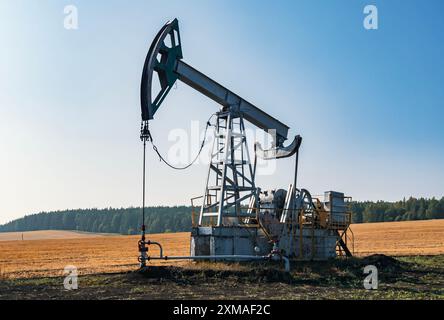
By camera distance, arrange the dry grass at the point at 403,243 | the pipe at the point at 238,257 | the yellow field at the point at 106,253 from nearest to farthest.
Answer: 1. the pipe at the point at 238,257
2. the yellow field at the point at 106,253
3. the dry grass at the point at 403,243

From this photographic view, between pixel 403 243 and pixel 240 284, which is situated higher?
pixel 240 284

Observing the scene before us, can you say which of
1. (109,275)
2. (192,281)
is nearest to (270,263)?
(192,281)

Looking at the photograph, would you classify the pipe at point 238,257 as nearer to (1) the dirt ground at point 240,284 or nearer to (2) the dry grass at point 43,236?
(1) the dirt ground at point 240,284

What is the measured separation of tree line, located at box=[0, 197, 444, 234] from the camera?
262 feet

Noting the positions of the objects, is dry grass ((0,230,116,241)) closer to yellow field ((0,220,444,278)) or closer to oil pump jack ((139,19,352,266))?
yellow field ((0,220,444,278))

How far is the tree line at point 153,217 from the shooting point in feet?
262

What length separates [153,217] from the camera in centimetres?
11012

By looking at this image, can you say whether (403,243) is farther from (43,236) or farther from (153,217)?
(153,217)

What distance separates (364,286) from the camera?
1208 centimetres
